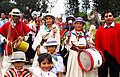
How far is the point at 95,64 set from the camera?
21.8ft

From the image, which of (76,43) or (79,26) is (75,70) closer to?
(76,43)

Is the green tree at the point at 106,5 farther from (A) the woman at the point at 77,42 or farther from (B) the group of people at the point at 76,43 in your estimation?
(B) the group of people at the point at 76,43

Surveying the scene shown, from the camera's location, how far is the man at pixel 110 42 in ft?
22.2

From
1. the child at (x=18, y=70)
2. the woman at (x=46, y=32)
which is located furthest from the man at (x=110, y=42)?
the child at (x=18, y=70)

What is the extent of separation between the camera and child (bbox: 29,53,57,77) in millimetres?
4641

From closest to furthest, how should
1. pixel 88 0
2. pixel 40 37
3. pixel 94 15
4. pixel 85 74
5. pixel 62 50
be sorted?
pixel 40 37, pixel 85 74, pixel 62 50, pixel 94 15, pixel 88 0

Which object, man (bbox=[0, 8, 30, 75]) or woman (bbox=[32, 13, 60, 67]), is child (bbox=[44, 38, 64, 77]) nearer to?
woman (bbox=[32, 13, 60, 67])

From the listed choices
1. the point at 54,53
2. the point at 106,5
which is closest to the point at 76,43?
the point at 54,53

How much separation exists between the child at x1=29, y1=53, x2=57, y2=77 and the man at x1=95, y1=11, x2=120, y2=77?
2372 millimetres

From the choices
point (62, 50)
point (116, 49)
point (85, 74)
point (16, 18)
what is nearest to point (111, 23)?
point (116, 49)

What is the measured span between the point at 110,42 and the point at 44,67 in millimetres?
2480

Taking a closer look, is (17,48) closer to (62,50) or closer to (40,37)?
(40,37)

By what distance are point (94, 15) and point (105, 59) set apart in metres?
8.63

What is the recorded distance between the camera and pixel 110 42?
6824 mm
